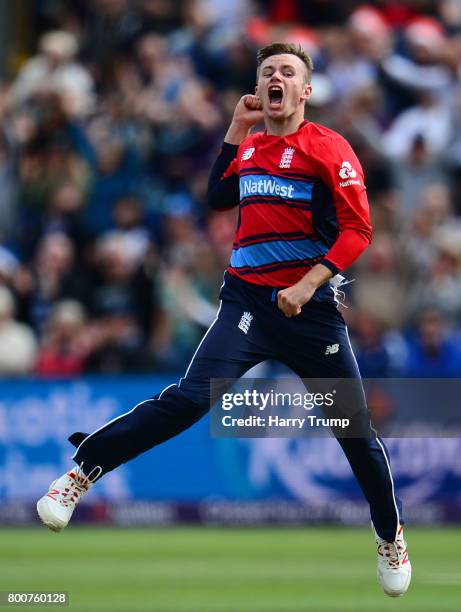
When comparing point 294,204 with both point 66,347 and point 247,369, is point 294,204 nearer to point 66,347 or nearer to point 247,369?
point 247,369

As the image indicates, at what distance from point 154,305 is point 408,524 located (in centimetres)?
341

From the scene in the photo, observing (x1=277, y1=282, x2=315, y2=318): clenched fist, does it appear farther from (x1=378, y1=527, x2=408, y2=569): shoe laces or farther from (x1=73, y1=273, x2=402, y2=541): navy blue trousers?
(x1=378, y1=527, x2=408, y2=569): shoe laces

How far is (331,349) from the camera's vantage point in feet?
27.0

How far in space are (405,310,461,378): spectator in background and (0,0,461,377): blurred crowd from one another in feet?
0.05

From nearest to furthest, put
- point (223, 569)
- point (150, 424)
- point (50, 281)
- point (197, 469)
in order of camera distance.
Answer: point (150, 424)
point (223, 569)
point (197, 469)
point (50, 281)

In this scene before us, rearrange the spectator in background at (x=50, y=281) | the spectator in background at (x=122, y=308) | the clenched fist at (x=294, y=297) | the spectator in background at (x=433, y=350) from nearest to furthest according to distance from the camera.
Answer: the clenched fist at (x=294, y=297) → the spectator in background at (x=433, y=350) → the spectator in background at (x=122, y=308) → the spectator in background at (x=50, y=281)

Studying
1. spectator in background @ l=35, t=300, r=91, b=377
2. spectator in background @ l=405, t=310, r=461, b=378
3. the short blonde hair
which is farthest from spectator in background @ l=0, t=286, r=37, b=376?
the short blonde hair

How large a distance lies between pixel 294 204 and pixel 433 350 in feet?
21.4

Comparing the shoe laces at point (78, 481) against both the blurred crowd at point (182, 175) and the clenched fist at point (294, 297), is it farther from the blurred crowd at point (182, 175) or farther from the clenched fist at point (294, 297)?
the blurred crowd at point (182, 175)

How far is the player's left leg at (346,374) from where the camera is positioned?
8.20 meters

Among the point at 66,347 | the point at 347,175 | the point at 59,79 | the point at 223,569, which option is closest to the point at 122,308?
the point at 66,347

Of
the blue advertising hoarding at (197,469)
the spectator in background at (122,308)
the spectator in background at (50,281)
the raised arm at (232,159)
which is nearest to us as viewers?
the raised arm at (232,159)

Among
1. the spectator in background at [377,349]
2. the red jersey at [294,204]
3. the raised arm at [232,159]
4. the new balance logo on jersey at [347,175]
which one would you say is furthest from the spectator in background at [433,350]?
the new balance logo on jersey at [347,175]

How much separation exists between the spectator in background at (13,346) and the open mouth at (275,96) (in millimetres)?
7823
